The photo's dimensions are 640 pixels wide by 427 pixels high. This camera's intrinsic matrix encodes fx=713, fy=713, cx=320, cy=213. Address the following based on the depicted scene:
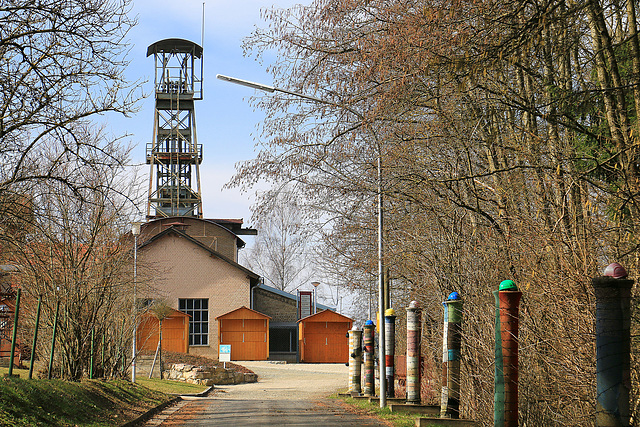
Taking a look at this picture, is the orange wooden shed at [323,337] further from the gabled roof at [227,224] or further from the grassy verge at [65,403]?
the grassy verge at [65,403]

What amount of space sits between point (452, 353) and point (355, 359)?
1079 centimetres

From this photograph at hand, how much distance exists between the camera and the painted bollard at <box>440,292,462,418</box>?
1157cm

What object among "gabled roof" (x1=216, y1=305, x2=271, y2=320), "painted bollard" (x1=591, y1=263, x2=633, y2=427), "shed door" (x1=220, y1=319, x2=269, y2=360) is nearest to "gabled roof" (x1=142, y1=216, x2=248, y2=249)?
"gabled roof" (x1=216, y1=305, x2=271, y2=320)

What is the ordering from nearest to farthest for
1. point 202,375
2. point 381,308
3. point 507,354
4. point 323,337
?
point 507,354, point 381,308, point 202,375, point 323,337

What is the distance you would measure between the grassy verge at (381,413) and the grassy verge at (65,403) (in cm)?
530

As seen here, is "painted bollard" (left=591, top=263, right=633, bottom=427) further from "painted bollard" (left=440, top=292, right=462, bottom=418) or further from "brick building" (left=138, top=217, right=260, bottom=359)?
"brick building" (left=138, top=217, right=260, bottom=359)

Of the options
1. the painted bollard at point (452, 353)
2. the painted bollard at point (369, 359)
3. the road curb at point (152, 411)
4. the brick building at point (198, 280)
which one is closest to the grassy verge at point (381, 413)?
the painted bollard at point (369, 359)

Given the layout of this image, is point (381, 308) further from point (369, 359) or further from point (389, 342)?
point (369, 359)

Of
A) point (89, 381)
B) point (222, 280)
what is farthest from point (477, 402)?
point (222, 280)

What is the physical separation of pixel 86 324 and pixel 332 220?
711 cm

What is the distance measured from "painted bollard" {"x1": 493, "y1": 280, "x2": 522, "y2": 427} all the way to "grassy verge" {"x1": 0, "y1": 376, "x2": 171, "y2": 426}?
22.8 feet

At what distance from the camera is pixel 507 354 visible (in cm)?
864

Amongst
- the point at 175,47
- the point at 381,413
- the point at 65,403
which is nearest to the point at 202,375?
the point at 381,413

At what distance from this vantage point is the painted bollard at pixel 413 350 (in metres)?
15.1
